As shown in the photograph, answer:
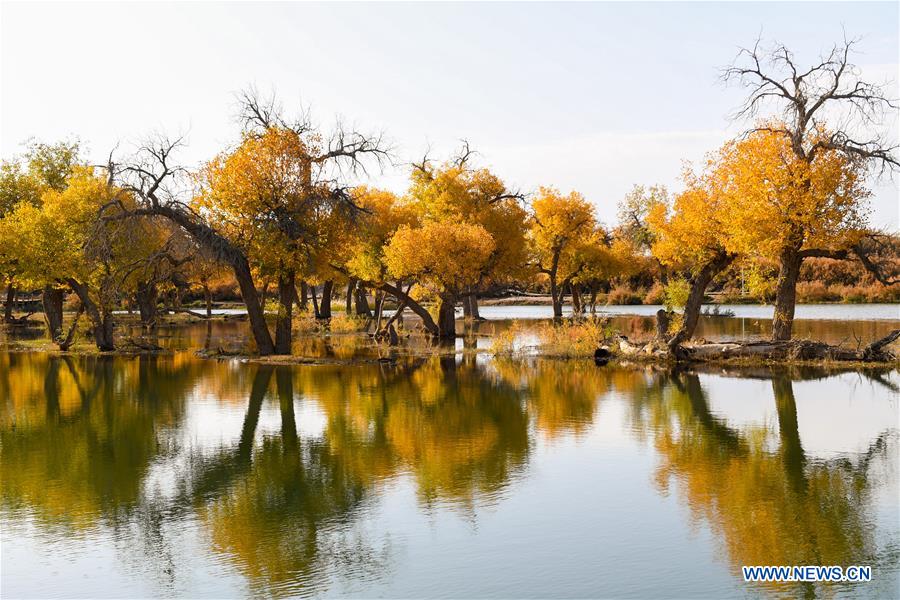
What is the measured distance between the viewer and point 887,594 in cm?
1012

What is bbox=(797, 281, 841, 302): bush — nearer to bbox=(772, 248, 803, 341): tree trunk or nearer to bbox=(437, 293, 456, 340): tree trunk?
bbox=(437, 293, 456, 340): tree trunk

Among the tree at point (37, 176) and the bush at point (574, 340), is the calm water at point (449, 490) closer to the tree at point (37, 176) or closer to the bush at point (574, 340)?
the bush at point (574, 340)

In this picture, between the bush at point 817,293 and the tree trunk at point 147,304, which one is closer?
the tree trunk at point 147,304

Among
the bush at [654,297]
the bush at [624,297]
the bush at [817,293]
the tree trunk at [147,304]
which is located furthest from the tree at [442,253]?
the bush at [624,297]

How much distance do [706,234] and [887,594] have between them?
25768 mm

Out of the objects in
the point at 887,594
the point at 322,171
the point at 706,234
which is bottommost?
the point at 887,594

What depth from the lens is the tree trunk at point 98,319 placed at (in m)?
40.2

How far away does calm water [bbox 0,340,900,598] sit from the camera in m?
10.9

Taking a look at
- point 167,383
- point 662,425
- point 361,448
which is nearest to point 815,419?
point 662,425

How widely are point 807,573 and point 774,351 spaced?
22248 millimetres

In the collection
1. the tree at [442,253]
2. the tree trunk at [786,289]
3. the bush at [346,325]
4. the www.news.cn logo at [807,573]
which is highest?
the tree at [442,253]

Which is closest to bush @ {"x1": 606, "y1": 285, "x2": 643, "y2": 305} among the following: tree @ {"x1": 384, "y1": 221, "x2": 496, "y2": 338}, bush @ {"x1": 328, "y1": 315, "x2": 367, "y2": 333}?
bush @ {"x1": 328, "y1": 315, "x2": 367, "y2": 333}

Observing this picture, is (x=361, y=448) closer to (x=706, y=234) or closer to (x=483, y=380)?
(x=483, y=380)

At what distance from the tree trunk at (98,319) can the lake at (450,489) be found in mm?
13238
